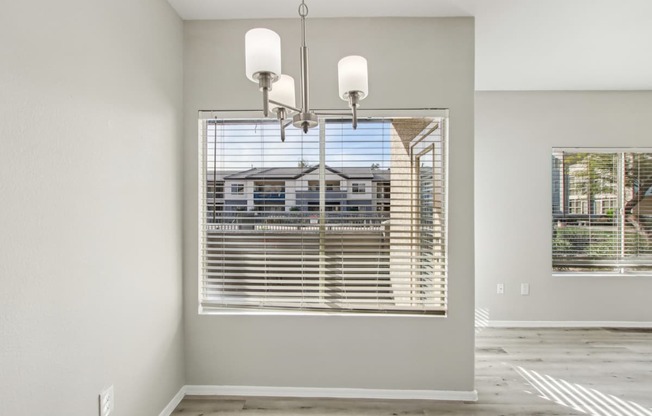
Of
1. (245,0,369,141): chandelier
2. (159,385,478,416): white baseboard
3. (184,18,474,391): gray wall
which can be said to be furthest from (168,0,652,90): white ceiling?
(159,385,478,416): white baseboard

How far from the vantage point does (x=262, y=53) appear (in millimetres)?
1132

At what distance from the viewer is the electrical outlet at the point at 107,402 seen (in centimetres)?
154

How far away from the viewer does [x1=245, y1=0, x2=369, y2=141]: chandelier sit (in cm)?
113

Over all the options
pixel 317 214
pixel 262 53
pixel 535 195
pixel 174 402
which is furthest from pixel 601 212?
pixel 174 402

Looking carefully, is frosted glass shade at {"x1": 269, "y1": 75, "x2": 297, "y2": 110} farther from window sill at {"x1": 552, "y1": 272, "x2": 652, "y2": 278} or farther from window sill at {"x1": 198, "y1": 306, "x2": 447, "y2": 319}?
window sill at {"x1": 552, "y1": 272, "x2": 652, "y2": 278}

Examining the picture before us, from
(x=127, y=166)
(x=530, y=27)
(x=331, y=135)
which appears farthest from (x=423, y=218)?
(x=127, y=166)

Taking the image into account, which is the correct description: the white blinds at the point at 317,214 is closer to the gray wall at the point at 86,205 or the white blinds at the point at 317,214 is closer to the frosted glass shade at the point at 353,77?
the gray wall at the point at 86,205

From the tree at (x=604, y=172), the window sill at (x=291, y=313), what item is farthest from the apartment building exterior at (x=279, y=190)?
the tree at (x=604, y=172)

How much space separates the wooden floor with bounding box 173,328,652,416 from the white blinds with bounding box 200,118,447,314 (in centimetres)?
63

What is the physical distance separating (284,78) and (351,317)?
160 centimetres

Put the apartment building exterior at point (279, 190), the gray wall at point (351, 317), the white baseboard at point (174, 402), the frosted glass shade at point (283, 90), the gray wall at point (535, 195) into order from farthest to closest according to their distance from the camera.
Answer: the gray wall at point (535, 195) → the apartment building exterior at point (279, 190) → the gray wall at point (351, 317) → the white baseboard at point (174, 402) → the frosted glass shade at point (283, 90)

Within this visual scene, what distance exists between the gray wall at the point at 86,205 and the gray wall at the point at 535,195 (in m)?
3.10

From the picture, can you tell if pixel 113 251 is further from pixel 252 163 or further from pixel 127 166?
pixel 252 163

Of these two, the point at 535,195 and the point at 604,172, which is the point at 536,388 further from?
the point at 604,172
